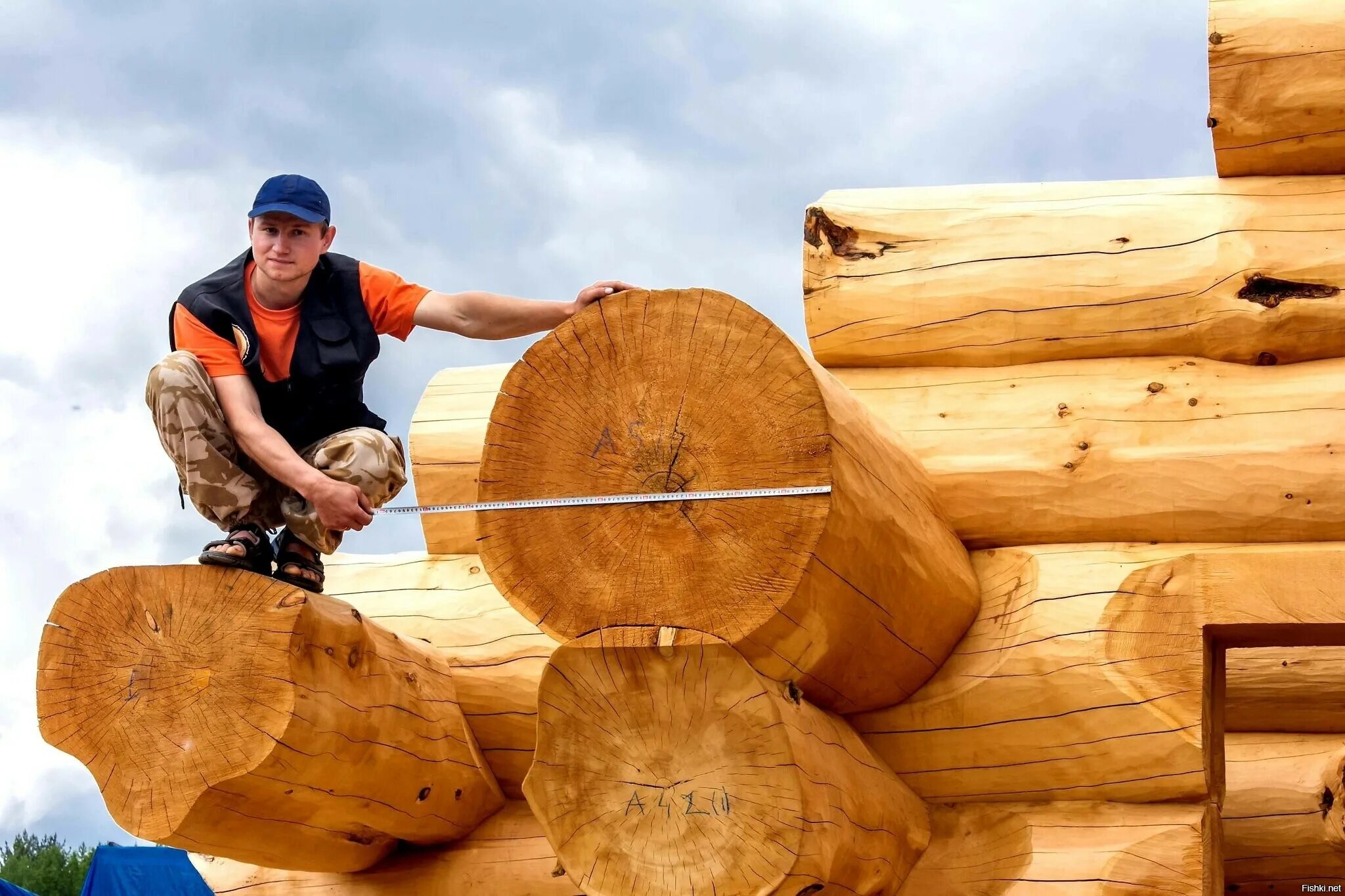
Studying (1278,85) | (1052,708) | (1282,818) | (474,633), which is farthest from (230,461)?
(1282,818)

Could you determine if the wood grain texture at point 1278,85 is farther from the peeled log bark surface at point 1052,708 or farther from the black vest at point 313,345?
the black vest at point 313,345

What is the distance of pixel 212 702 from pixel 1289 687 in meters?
4.25

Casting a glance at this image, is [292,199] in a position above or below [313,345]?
above

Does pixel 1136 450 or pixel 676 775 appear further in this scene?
pixel 1136 450

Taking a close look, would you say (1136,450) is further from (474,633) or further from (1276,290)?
(474,633)

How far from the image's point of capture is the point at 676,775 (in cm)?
322

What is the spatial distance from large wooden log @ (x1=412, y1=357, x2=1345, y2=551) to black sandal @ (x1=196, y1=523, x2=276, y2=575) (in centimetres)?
170

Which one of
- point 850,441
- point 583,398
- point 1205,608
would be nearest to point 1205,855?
point 1205,608

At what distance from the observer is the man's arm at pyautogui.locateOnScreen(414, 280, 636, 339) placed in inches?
161

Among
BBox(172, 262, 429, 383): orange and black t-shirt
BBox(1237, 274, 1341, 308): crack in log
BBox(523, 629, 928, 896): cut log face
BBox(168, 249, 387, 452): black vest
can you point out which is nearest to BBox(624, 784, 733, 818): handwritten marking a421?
BBox(523, 629, 928, 896): cut log face

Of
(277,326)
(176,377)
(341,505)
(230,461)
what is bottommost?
(341,505)

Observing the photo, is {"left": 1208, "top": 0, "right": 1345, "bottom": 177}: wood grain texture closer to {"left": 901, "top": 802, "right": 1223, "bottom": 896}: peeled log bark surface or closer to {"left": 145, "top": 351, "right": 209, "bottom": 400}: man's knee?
{"left": 901, "top": 802, "right": 1223, "bottom": 896}: peeled log bark surface

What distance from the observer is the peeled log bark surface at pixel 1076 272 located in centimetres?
421

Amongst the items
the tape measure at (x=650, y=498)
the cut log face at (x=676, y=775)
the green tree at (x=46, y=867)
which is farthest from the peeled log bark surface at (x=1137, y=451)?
the green tree at (x=46, y=867)
